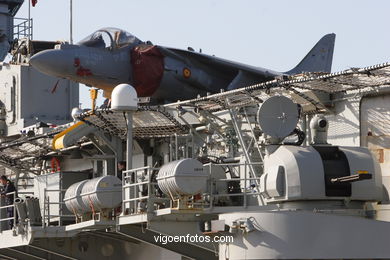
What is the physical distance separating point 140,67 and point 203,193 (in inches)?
371

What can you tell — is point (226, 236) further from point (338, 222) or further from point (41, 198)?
point (41, 198)

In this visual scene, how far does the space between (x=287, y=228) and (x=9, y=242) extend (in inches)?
494

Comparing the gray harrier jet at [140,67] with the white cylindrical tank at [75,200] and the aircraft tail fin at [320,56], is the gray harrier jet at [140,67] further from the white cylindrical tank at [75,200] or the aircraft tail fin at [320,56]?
the aircraft tail fin at [320,56]

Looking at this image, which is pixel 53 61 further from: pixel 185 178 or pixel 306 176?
pixel 306 176

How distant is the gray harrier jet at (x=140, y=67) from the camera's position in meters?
34.6

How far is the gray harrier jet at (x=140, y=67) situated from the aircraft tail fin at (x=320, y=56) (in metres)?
5.65

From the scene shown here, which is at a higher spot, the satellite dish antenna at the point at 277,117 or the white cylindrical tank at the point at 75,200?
the satellite dish antenna at the point at 277,117

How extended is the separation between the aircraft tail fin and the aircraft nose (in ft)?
36.4

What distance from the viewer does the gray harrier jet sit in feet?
113

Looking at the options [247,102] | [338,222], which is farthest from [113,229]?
[338,222]

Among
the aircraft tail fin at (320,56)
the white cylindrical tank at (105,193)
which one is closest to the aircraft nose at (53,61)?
the white cylindrical tank at (105,193)

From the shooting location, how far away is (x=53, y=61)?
34188mm

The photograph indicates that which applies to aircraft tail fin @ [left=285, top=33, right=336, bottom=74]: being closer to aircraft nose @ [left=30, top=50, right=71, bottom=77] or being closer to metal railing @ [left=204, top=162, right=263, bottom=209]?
aircraft nose @ [left=30, top=50, right=71, bottom=77]

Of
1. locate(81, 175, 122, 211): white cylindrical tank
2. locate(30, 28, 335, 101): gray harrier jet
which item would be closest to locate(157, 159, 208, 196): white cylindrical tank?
locate(81, 175, 122, 211): white cylindrical tank
